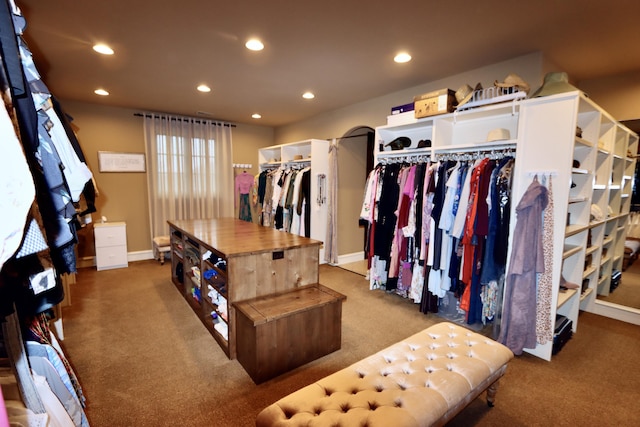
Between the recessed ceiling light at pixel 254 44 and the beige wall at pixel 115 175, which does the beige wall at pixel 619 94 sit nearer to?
the recessed ceiling light at pixel 254 44

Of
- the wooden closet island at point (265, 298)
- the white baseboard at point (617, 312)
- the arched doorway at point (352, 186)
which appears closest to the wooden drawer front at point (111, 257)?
the wooden closet island at point (265, 298)

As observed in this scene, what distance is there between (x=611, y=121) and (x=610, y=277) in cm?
168

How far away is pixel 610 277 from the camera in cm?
328

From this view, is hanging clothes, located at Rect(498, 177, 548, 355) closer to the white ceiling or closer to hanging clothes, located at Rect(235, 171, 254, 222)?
the white ceiling

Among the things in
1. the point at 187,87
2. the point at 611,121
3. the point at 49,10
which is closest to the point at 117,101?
the point at 187,87

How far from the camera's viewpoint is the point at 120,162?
4.84 metres

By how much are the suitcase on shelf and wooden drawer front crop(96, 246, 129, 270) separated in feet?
17.4

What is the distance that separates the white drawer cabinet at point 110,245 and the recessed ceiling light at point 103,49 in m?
2.64

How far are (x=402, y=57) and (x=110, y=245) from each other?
15.2 ft

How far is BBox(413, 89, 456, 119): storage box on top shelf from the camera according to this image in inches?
111

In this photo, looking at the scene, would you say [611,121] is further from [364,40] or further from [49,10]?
[49,10]

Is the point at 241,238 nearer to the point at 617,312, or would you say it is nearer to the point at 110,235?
the point at 110,235

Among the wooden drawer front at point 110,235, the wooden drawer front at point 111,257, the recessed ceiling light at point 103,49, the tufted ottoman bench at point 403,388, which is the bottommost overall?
the wooden drawer front at point 111,257

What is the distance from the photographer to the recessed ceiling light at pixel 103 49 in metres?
2.56
